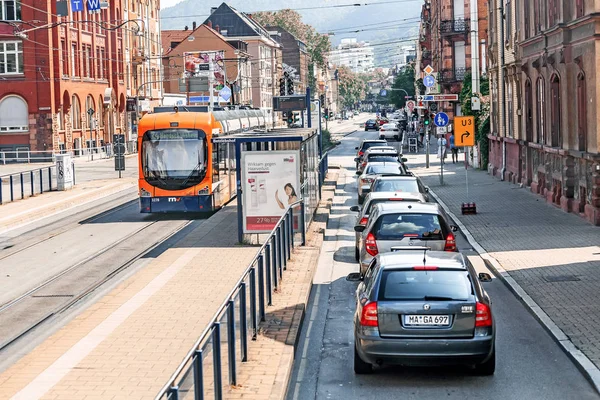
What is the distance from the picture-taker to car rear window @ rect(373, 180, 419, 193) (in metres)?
25.7

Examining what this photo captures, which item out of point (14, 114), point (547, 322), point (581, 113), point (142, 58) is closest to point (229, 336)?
point (547, 322)

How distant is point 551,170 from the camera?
3300 cm

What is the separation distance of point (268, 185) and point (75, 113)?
2209 inches

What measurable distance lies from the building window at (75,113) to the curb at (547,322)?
56848mm

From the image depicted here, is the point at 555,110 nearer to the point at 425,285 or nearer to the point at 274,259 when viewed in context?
the point at 274,259

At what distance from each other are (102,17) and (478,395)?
75.9 m

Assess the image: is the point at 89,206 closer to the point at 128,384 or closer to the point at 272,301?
the point at 272,301

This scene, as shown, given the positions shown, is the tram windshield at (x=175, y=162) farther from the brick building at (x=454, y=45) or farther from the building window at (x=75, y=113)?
the brick building at (x=454, y=45)

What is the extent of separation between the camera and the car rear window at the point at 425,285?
11.6 m

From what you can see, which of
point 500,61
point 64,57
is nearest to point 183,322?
point 500,61

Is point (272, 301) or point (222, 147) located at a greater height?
point (222, 147)

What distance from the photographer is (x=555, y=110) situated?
32.5m

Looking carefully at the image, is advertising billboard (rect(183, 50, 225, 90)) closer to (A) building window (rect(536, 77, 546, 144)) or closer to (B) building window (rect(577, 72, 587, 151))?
(A) building window (rect(536, 77, 546, 144))

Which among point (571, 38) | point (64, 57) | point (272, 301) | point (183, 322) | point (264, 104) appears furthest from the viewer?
point (264, 104)
